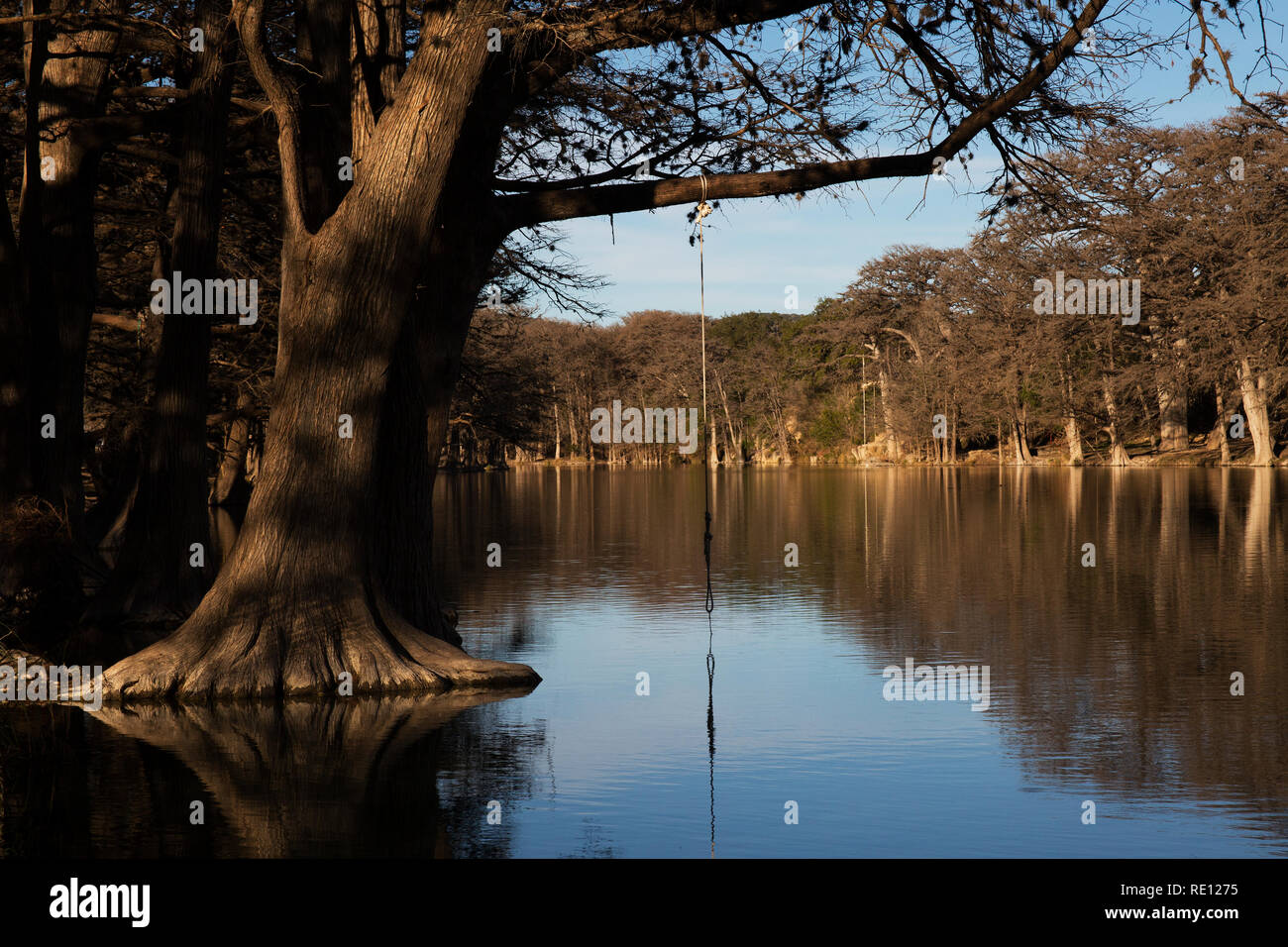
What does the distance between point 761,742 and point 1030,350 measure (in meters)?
59.1

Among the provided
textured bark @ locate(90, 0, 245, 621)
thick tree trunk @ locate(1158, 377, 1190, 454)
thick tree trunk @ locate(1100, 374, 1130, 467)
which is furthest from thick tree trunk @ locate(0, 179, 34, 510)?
thick tree trunk @ locate(1158, 377, 1190, 454)

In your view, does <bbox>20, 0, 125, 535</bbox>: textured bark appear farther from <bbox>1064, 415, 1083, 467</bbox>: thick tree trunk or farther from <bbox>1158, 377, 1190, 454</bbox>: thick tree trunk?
<bbox>1064, 415, 1083, 467</bbox>: thick tree trunk

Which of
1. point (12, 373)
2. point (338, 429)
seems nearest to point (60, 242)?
point (12, 373)

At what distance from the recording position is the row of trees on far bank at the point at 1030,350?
55281 mm

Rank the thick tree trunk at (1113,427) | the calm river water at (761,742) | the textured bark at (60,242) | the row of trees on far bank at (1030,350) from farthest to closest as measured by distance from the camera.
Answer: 1. the thick tree trunk at (1113,427)
2. the row of trees on far bank at (1030,350)
3. the textured bark at (60,242)
4. the calm river water at (761,742)

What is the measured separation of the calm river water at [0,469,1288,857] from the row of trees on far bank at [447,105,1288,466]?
46.8ft

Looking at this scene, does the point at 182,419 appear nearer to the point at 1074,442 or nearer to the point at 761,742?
the point at 761,742

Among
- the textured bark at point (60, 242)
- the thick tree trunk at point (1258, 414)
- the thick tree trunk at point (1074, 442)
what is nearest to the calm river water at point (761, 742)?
the textured bark at point (60, 242)

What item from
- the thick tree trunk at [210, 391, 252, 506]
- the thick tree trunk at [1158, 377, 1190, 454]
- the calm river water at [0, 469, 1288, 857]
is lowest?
the calm river water at [0, 469, 1288, 857]

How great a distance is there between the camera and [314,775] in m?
8.42

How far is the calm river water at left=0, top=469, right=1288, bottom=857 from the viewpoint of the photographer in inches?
275

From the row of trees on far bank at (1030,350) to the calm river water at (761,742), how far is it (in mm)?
14251

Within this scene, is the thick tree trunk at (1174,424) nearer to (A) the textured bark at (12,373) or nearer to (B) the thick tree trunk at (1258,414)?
(B) the thick tree trunk at (1258,414)
